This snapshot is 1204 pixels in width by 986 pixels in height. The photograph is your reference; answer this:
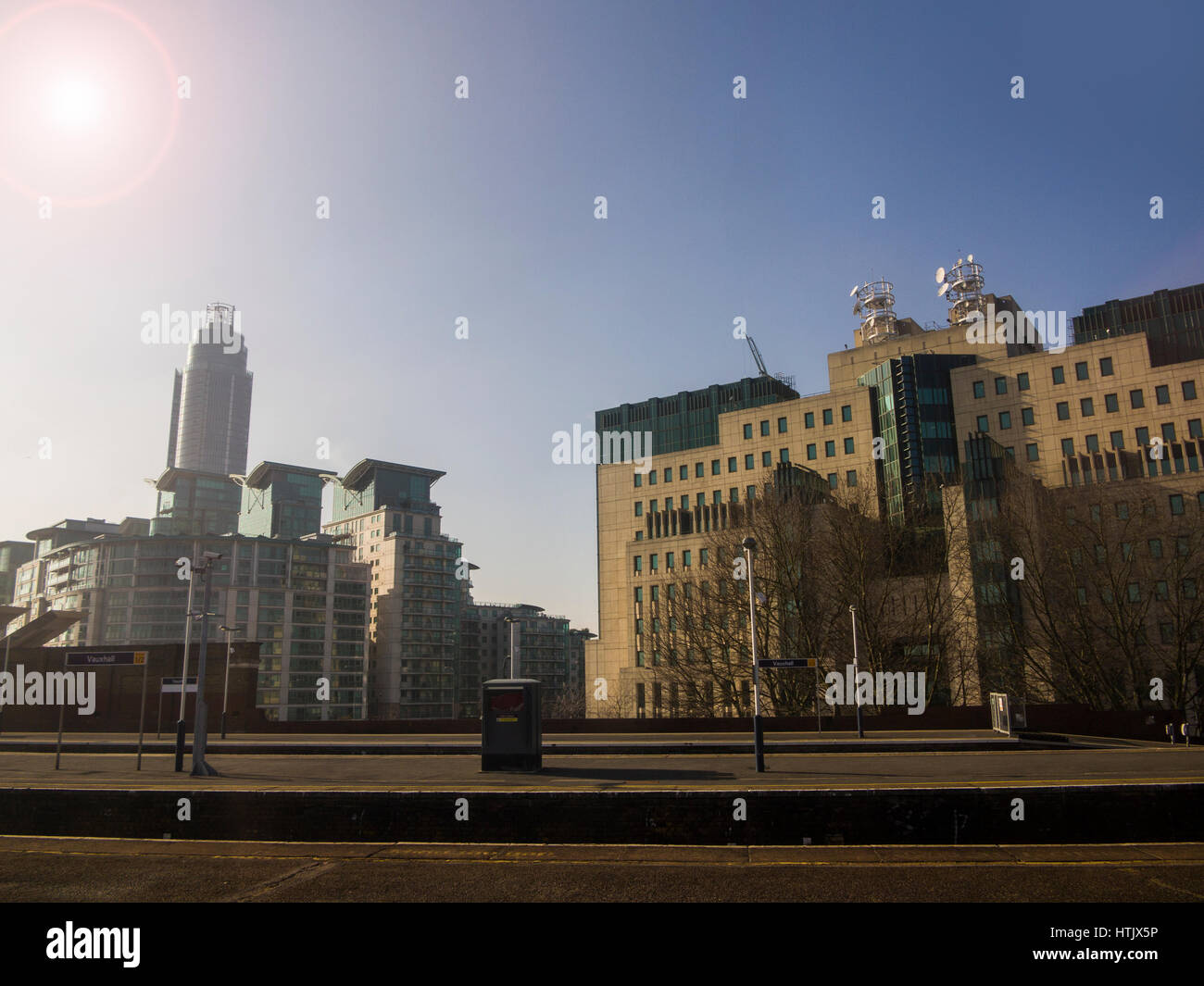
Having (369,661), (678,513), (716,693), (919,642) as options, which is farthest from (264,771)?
(369,661)

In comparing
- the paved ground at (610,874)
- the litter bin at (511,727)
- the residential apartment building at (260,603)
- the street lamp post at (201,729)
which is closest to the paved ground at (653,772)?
the street lamp post at (201,729)

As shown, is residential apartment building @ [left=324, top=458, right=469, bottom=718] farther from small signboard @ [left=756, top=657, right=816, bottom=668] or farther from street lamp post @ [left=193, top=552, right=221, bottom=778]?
small signboard @ [left=756, top=657, right=816, bottom=668]

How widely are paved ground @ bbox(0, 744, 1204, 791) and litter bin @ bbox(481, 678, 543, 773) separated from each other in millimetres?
678

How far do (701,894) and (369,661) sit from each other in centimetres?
15435

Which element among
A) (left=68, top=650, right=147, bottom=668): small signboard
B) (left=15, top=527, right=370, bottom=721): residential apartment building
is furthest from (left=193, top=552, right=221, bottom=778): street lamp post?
(left=15, top=527, right=370, bottom=721): residential apartment building

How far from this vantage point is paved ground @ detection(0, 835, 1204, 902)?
10641mm

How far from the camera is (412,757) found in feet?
88.8

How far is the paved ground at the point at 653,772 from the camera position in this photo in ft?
55.9

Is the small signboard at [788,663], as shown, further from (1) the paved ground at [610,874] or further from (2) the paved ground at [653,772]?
(1) the paved ground at [610,874]

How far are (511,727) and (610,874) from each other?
30.5ft

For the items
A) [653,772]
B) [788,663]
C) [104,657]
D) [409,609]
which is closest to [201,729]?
[104,657]

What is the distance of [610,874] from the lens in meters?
11.7
